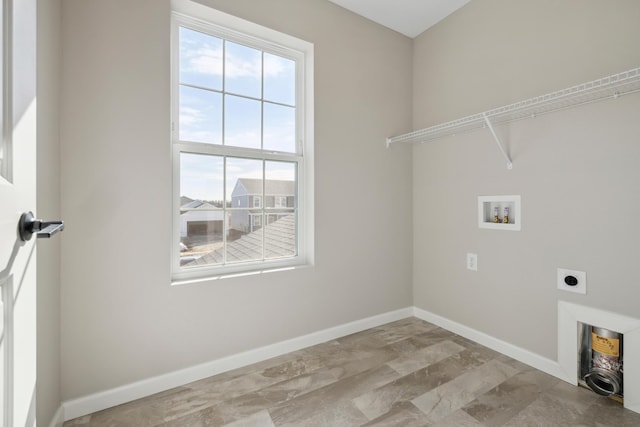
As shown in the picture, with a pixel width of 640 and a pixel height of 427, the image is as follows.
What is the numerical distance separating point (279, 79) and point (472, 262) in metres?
2.01

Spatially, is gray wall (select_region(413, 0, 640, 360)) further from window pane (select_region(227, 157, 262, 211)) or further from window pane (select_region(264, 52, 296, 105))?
window pane (select_region(227, 157, 262, 211))

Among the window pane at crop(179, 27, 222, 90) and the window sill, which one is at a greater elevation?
the window pane at crop(179, 27, 222, 90)

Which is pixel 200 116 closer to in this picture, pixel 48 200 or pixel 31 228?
pixel 48 200

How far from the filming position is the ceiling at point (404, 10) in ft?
7.57

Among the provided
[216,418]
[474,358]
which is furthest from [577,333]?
[216,418]

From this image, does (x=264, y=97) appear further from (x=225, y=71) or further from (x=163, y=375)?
(x=163, y=375)

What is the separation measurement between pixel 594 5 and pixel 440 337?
2312mm

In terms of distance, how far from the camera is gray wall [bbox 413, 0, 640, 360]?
1.61m

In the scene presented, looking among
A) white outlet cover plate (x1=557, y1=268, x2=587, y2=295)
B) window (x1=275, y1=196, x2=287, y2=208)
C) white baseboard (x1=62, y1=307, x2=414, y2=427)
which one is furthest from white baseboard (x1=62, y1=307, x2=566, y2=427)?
window (x1=275, y1=196, x2=287, y2=208)

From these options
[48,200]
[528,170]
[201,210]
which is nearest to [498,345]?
[528,170]

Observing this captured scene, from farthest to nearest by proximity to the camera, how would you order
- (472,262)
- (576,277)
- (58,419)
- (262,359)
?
(472,262)
(262,359)
(576,277)
(58,419)

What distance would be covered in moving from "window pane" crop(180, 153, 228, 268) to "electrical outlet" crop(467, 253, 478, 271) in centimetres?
184

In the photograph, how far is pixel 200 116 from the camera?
192cm

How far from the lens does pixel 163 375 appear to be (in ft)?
5.61
